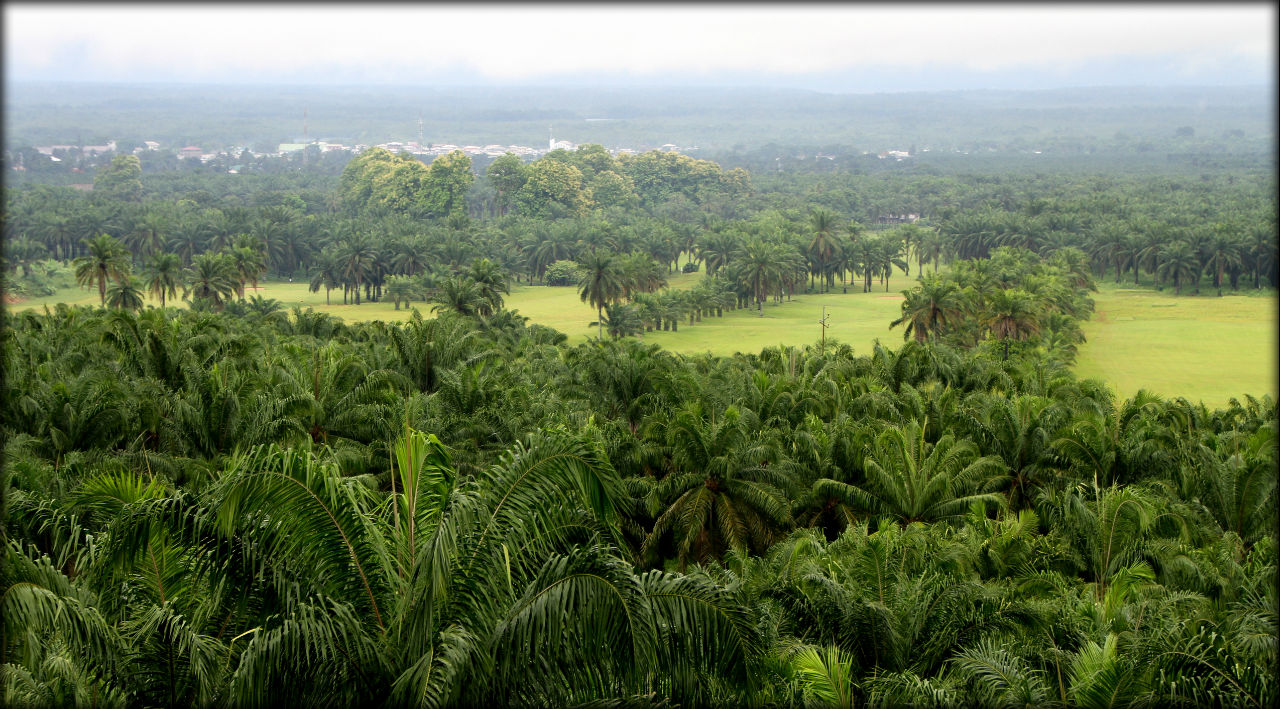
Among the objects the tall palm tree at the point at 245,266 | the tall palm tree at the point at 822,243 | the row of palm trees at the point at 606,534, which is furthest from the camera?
the tall palm tree at the point at 822,243

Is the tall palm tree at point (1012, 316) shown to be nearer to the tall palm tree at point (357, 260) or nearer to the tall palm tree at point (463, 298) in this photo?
the tall palm tree at point (463, 298)

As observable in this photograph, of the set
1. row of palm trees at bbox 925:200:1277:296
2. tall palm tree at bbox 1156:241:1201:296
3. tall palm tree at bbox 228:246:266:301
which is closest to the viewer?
tall palm tree at bbox 228:246:266:301

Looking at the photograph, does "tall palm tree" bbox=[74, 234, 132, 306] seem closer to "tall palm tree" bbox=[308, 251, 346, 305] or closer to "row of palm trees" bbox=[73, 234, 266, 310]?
"row of palm trees" bbox=[73, 234, 266, 310]

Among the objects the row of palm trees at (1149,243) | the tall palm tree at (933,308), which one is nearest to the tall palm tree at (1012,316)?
the tall palm tree at (933,308)

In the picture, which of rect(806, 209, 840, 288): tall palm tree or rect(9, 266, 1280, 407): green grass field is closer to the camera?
rect(9, 266, 1280, 407): green grass field

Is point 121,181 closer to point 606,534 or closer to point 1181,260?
point 1181,260

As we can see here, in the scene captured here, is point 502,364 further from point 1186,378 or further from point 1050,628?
point 1186,378

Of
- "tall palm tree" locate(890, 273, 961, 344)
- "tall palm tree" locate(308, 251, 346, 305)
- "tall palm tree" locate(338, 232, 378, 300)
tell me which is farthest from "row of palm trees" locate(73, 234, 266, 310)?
"tall palm tree" locate(890, 273, 961, 344)
